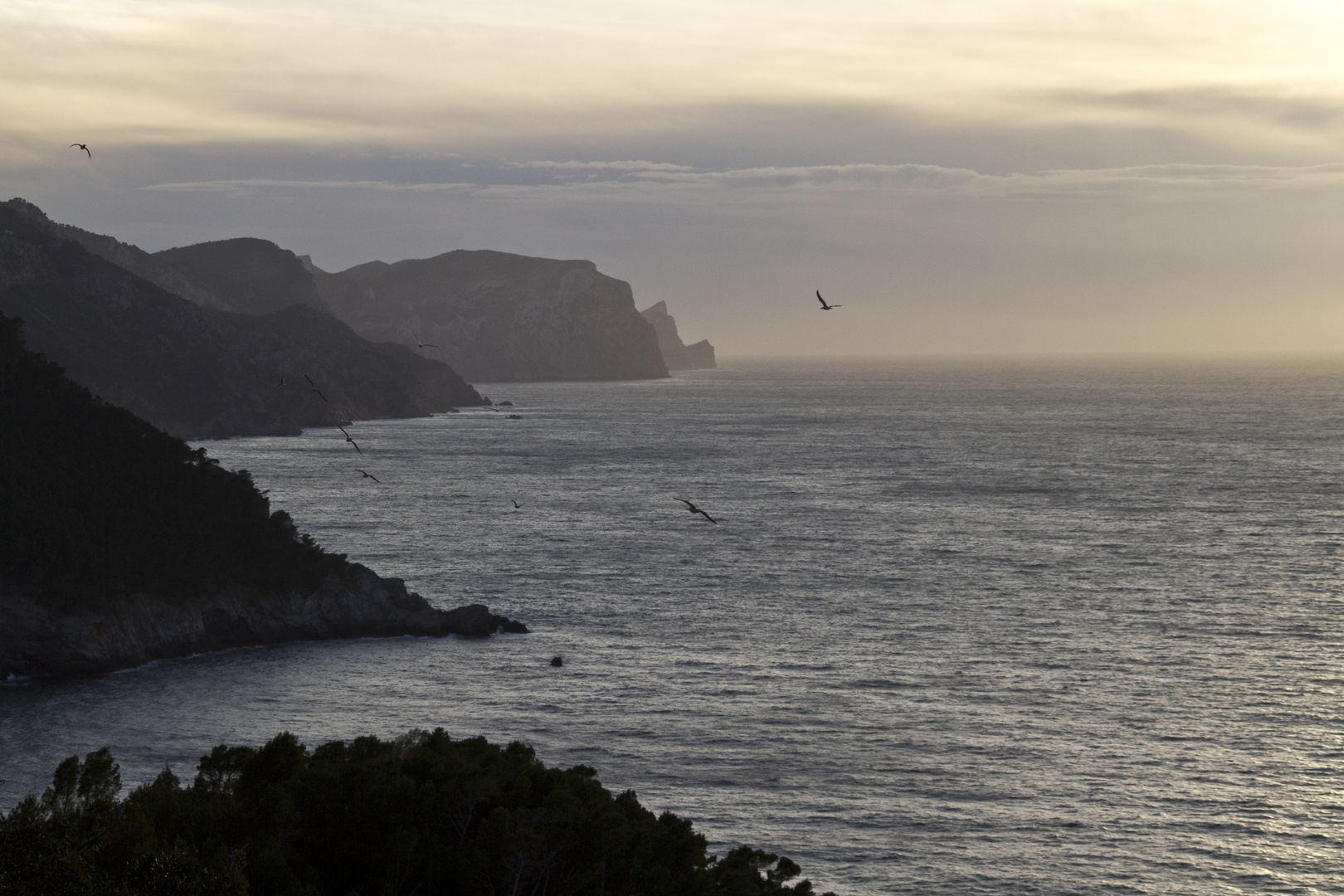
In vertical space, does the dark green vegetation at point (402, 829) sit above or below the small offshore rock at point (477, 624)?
above

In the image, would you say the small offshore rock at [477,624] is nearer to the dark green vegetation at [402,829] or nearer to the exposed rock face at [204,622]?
the exposed rock face at [204,622]

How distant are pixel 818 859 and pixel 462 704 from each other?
27250 mm

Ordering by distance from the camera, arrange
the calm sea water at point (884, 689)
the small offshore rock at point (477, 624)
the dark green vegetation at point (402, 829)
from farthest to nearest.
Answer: the small offshore rock at point (477, 624) → the calm sea water at point (884, 689) → the dark green vegetation at point (402, 829)

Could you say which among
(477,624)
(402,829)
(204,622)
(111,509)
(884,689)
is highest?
(111,509)

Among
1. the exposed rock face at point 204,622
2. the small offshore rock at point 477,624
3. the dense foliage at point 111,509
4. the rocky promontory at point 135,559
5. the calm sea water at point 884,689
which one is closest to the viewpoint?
the calm sea water at point 884,689

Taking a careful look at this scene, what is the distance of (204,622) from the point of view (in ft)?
274

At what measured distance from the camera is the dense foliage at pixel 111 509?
78.5 metres

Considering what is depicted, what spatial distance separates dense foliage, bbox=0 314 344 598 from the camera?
78.5 m

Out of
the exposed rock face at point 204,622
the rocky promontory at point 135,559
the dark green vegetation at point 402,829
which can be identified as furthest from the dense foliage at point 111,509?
the dark green vegetation at point 402,829

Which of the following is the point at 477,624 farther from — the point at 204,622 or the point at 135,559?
the point at 135,559

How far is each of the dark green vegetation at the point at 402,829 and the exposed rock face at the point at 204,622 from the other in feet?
134

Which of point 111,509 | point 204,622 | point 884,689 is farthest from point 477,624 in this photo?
point 884,689

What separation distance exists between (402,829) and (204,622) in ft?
175

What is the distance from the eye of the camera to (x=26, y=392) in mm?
92750
